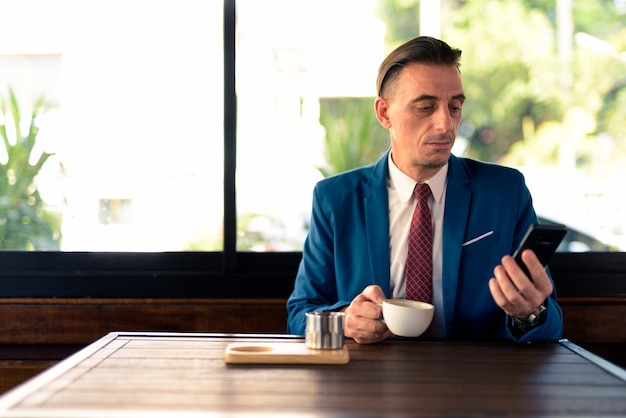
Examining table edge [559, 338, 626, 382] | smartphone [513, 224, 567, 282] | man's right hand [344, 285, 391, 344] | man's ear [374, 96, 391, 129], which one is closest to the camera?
table edge [559, 338, 626, 382]

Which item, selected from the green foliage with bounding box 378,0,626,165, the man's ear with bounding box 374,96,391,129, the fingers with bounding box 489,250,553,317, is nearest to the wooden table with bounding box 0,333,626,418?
the fingers with bounding box 489,250,553,317

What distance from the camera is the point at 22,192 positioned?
2980 millimetres

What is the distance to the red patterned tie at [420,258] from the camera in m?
2.20

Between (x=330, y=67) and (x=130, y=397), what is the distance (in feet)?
6.13

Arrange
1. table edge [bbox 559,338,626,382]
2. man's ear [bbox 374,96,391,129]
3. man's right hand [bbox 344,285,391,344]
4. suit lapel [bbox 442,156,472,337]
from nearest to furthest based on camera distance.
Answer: table edge [bbox 559,338,626,382] < man's right hand [bbox 344,285,391,344] < suit lapel [bbox 442,156,472,337] < man's ear [bbox 374,96,391,129]

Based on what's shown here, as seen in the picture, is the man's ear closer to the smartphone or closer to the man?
the man

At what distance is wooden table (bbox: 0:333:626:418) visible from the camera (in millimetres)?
1359

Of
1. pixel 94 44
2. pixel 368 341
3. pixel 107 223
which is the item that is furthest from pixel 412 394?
pixel 94 44

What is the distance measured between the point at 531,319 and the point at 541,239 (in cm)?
28

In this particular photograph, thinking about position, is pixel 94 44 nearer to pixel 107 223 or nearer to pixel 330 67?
pixel 107 223

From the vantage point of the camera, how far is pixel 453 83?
7.38 feet

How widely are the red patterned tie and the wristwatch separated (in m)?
0.30

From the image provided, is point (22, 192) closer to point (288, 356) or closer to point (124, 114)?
point (124, 114)

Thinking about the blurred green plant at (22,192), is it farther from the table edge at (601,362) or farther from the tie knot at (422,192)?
the table edge at (601,362)
